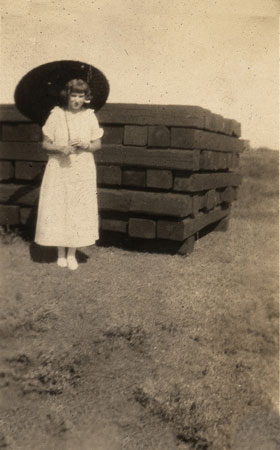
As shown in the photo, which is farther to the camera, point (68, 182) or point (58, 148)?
point (68, 182)

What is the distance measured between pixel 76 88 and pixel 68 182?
0.79 meters

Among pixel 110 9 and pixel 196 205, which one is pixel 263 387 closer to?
pixel 196 205

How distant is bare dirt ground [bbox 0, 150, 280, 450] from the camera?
9.26ft

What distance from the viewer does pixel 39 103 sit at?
4383mm

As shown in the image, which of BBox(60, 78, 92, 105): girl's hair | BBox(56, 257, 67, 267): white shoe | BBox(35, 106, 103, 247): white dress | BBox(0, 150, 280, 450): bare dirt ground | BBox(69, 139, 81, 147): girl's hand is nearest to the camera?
BBox(0, 150, 280, 450): bare dirt ground

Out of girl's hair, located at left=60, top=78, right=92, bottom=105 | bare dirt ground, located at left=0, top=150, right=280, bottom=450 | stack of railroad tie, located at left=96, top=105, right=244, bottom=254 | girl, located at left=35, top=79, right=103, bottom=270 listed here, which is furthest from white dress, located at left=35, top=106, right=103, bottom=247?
stack of railroad tie, located at left=96, top=105, right=244, bottom=254

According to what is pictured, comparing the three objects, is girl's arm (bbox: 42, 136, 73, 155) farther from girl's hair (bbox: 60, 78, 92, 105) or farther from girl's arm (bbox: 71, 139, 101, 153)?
girl's hair (bbox: 60, 78, 92, 105)

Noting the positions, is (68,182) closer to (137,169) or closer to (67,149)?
(67,149)

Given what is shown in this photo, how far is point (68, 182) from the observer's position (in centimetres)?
421

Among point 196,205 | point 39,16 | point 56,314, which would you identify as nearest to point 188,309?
point 56,314

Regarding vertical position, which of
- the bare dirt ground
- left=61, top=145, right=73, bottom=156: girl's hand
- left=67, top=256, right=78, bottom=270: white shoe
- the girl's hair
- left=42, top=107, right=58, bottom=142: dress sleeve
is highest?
the girl's hair

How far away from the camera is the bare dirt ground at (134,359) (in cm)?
282

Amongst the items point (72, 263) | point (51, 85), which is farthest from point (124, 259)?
point (51, 85)

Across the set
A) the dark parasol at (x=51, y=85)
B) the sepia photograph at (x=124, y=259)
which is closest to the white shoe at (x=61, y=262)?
the sepia photograph at (x=124, y=259)
